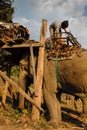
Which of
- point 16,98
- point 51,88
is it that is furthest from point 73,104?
point 51,88

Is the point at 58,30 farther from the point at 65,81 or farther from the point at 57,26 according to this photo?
the point at 65,81

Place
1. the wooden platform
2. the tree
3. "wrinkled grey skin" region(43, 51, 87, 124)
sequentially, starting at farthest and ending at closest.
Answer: the tree → the wooden platform → "wrinkled grey skin" region(43, 51, 87, 124)

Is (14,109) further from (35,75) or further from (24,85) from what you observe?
(35,75)

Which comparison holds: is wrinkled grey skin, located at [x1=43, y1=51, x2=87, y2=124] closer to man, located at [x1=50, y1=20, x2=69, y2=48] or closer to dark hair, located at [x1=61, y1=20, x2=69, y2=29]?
man, located at [x1=50, y1=20, x2=69, y2=48]

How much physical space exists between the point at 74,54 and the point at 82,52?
11.6 inches

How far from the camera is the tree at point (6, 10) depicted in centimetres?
1816

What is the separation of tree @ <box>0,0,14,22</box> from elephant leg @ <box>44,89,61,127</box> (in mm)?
6693

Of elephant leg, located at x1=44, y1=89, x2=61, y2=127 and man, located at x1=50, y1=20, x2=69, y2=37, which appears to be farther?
man, located at x1=50, y1=20, x2=69, y2=37

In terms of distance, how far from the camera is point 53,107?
12367mm

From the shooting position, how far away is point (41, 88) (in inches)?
488

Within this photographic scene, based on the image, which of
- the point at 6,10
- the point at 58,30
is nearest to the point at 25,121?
the point at 58,30

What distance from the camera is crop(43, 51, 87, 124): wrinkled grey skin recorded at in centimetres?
1151

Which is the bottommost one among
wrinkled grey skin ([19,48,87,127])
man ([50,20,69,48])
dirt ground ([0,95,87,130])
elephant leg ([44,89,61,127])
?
dirt ground ([0,95,87,130])

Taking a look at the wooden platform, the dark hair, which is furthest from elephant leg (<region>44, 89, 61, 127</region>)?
the dark hair
